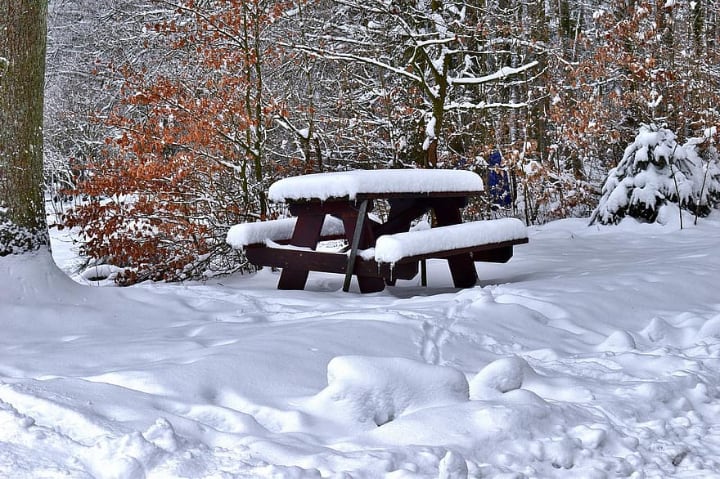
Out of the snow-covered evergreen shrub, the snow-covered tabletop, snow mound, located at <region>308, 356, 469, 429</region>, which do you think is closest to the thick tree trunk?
the snow-covered tabletop

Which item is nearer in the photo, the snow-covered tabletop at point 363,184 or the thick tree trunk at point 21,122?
the thick tree trunk at point 21,122

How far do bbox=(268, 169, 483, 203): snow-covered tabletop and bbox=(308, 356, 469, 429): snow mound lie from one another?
2552 mm

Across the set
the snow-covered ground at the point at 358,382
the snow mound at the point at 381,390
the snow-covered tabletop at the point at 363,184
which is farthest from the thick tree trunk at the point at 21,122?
the snow mound at the point at 381,390

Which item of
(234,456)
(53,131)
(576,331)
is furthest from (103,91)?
(234,456)

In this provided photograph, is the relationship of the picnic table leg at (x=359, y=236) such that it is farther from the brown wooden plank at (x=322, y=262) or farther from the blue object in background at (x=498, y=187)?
the blue object in background at (x=498, y=187)

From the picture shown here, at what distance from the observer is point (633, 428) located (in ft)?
9.52

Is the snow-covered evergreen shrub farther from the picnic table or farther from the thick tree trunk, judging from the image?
the thick tree trunk

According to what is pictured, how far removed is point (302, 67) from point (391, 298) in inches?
245

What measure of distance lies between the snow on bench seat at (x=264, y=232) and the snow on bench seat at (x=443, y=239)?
1096mm

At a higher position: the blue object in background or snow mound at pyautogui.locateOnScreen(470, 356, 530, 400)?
the blue object in background

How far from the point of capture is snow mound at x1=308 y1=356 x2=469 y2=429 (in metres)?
2.79

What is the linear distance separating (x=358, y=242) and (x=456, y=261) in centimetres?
100

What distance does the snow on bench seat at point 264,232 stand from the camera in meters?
6.02

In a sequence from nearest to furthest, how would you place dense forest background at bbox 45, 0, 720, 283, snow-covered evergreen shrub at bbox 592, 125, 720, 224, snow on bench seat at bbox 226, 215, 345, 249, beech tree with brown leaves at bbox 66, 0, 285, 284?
snow on bench seat at bbox 226, 215, 345, 249, beech tree with brown leaves at bbox 66, 0, 285, 284, dense forest background at bbox 45, 0, 720, 283, snow-covered evergreen shrub at bbox 592, 125, 720, 224
